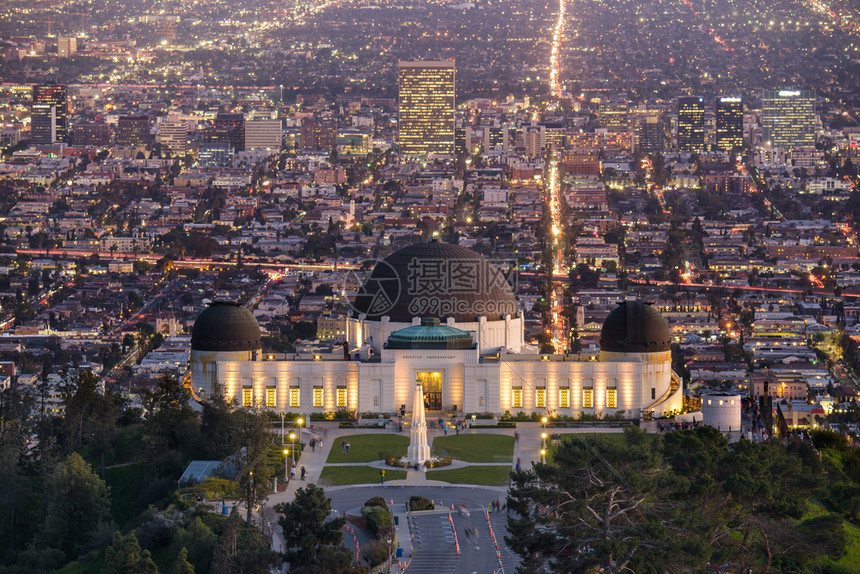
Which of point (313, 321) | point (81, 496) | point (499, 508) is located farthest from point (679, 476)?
point (313, 321)

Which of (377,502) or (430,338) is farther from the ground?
(430,338)

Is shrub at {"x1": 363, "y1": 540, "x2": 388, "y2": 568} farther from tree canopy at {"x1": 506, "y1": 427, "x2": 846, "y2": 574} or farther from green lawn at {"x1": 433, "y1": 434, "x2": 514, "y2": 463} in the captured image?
green lawn at {"x1": 433, "y1": 434, "x2": 514, "y2": 463}

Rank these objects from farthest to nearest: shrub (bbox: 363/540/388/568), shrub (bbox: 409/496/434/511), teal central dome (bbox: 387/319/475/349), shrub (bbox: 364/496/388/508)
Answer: teal central dome (bbox: 387/319/475/349) < shrub (bbox: 409/496/434/511) < shrub (bbox: 364/496/388/508) < shrub (bbox: 363/540/388/568)

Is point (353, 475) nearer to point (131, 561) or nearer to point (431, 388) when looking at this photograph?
point (431, 388)

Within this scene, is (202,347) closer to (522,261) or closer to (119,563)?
(119,563)

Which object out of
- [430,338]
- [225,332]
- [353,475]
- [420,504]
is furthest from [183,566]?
[225,332]

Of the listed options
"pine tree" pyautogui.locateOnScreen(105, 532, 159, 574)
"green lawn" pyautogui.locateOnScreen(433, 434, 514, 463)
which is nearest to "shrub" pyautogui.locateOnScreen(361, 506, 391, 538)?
"pine tree" pyautogui.locateOnScreen(105, 532, 159, 574)
